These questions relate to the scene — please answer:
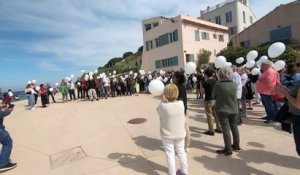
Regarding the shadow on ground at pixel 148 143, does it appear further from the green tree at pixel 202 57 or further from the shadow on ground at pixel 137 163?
the green tree at pixel 202 57

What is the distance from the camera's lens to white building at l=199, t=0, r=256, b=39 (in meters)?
43.7

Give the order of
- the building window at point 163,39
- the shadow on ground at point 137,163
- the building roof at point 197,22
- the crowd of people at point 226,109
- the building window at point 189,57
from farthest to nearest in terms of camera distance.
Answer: the building window at point 163,39 < the building window at point 189,57 < the building roof at point 197,22 < the shadow on ground at point 137,163 < the crowd of people at point 226,109

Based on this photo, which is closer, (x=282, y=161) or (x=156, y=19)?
(x=282, y=161)

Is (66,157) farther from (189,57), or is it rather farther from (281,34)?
(281,34)

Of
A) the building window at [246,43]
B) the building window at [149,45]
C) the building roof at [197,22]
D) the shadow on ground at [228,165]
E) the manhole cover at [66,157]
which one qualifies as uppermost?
the building roof at [197,22]

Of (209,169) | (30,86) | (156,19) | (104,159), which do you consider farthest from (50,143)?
(156,19)

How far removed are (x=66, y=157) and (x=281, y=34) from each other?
29.7 meters

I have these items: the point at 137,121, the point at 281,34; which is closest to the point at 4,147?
the point at 137,121

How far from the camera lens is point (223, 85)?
16.7 ft

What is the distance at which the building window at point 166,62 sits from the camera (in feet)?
97.0

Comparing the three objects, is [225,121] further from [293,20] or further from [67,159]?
[293,20]

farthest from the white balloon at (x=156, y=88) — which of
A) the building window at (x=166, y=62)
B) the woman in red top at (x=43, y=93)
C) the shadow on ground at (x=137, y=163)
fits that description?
the building window at (x=166, y=62)

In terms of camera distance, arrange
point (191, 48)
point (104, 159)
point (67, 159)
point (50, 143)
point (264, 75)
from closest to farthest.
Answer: point (104, 159)
point (67, 159)
point (264, 75)
point (50, 143)
point (191, 48)

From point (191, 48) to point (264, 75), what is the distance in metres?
23.0
